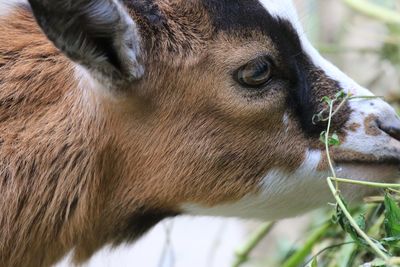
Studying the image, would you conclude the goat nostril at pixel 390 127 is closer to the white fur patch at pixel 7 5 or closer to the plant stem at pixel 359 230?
the plant stem at pixel 359 230

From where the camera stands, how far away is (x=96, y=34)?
2873 mm

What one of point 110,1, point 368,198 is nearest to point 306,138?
point 368,198

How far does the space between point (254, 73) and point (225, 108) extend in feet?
0.46

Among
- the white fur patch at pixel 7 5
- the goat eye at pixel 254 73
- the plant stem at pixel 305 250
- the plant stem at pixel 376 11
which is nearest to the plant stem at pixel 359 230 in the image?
the goat eye at pixel 254 73

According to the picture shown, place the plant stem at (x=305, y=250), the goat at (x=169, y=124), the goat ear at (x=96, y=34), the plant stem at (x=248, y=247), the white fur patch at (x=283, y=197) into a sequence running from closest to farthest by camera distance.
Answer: the goat ear at (x=96, y=34) < the goat at (x=169, y=124) < the white fur patch at (x=283, y=197) < the plant stem at (x=305, y=250) < the plant stem at (x=248, y=247)

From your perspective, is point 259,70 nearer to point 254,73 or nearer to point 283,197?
point 254,73

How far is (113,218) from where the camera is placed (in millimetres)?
3146

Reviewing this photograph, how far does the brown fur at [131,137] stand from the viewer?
3.01 m

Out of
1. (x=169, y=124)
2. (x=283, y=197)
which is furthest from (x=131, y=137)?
(x=283, y=197)

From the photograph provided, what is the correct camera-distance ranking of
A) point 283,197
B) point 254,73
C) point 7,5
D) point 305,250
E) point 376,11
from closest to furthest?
point 254,73
point 283,197
point 7,5
point 305,250
point 376,11

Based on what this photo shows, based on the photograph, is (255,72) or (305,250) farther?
(305,250)

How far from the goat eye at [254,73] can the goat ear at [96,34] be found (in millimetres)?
318

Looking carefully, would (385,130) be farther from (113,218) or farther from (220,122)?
(113,218)

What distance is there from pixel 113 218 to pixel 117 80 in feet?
1.57
